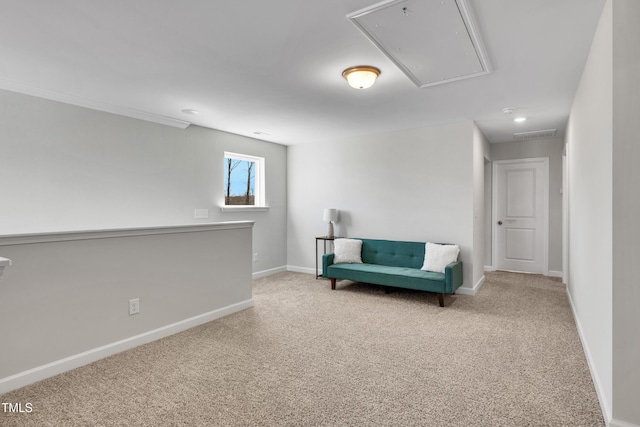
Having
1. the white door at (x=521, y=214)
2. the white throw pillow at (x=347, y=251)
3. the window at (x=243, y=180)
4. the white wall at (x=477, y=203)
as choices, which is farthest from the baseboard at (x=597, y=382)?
the window at (x=243, y=180)

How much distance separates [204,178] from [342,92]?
254cm

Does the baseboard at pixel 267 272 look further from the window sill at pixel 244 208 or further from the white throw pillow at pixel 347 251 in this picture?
the white throw pillow at pixel 347 251

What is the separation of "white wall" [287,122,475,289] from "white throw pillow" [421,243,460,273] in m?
0.31

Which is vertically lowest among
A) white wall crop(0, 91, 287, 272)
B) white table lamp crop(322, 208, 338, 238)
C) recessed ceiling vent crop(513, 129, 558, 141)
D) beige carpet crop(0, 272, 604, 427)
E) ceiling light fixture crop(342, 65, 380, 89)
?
beige carpet crop(0, 272, 604, 427)

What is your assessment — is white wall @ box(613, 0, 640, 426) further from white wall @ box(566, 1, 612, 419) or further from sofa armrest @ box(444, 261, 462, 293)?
sofa armrest @ box(444, 261, 462, 293)

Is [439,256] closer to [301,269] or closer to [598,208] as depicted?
[598,208]

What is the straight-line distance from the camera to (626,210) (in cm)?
170

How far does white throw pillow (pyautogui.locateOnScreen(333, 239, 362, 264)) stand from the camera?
5.12 metres

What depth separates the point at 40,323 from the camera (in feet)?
7.84

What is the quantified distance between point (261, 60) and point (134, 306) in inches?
91.1

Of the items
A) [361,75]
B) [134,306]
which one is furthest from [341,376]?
[361,75]

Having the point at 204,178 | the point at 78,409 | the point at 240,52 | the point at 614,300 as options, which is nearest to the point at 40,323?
the point at 78,409

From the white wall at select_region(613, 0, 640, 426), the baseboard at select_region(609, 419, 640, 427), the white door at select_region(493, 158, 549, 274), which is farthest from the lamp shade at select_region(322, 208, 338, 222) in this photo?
the baseboard at select_region(609, 419, 640, 427)

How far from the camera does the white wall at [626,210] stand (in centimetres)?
166
